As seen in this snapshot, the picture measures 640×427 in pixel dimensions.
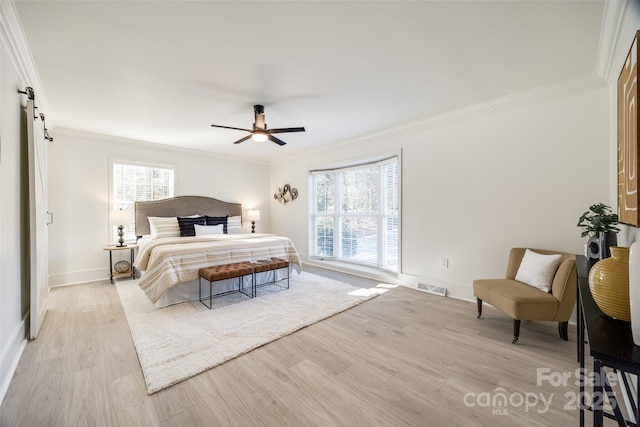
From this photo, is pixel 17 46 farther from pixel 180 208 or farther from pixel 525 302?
pixel 525 302

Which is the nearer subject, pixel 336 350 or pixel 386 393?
pixel 386 393

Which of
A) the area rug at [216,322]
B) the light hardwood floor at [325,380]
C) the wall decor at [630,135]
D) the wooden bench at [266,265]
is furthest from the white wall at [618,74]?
the wooden bench at [266,265]

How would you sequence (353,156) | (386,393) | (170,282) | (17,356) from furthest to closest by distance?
(353,156) → (170,282) → (17,356) → (386,393)

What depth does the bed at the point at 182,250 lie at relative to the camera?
3.15 metres

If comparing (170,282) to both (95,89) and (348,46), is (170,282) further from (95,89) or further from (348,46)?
(348,46)

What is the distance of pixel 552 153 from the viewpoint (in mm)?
2764

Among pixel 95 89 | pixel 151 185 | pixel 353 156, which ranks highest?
pixel 95 89

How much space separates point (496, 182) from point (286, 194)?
4.21m

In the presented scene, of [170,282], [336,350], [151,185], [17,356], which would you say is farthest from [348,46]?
[151,185]

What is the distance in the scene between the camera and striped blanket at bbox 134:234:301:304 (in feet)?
10.2

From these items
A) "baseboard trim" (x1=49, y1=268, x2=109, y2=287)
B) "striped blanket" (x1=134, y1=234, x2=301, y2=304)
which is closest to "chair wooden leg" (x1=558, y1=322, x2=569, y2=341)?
"striped blanket" (x1=134, y1=234, x2=301, y2=304)

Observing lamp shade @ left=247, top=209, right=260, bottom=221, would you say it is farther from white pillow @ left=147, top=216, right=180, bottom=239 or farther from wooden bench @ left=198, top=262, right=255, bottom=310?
wooden bench @ left=198, top=262, right=255, bottom=310

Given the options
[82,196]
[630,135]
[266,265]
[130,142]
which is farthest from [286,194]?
[630,135]

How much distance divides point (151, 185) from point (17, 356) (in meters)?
3.49
